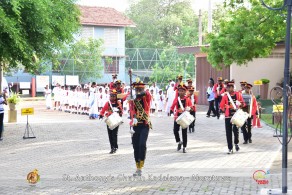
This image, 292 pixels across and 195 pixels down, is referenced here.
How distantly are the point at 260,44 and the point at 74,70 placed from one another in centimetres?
2780

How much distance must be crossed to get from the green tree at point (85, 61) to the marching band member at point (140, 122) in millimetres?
35923

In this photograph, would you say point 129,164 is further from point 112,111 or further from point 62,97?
point 62,97

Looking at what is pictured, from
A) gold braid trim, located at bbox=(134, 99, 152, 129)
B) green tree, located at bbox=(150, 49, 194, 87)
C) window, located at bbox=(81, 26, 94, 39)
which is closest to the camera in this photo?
gold braid trim, located at bbox=(134, 99, 152, 129)

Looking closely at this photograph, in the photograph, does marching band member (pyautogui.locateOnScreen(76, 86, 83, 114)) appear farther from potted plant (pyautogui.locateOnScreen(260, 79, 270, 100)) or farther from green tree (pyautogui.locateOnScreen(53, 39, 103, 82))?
green tree (pyautogui.locateOnScreen(53, 39, 103, 82))

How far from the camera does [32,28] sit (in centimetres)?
1772

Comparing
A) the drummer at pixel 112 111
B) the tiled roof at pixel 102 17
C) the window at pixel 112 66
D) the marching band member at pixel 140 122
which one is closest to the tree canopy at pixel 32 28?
the drummer at pixel 112 111

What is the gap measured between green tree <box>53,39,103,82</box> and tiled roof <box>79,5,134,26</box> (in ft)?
11.8

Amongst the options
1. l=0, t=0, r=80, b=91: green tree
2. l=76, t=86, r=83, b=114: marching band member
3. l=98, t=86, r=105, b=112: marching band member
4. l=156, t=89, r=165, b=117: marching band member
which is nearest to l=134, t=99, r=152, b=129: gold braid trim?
l=0, t=0, r=80, b=91: green tree

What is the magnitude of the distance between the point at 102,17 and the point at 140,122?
1699 inches

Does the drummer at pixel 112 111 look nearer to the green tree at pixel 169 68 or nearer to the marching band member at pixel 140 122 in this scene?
the marching band member at pixel 140 122

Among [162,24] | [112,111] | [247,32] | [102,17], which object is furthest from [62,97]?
[162,24]

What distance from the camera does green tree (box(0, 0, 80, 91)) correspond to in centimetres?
1625

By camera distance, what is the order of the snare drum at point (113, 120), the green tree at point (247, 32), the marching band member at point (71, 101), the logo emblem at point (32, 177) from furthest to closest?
the marching band member at point (71, 101)
the green tree at point (247, 32)
the snare drum at point (113, 120)
the logo emblem at point (32, 177)

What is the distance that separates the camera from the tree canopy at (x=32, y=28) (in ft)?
53.3
